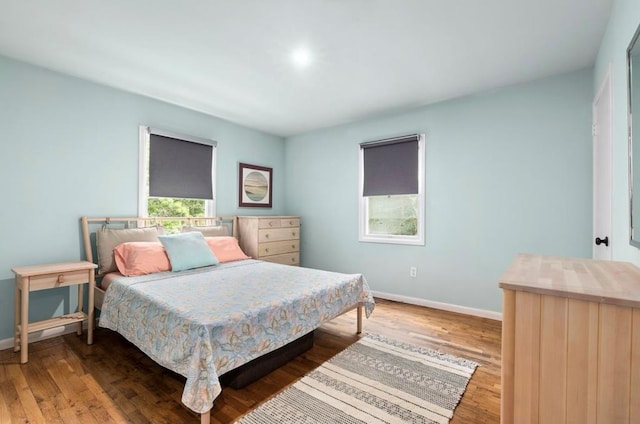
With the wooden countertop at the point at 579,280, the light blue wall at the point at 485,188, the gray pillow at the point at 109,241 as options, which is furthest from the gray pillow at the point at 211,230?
the wooden countertop at the point at 579,280

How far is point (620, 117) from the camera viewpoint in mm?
1791

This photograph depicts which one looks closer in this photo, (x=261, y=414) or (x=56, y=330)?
(x=261, y=414)

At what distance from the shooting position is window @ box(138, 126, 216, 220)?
3.43 metres

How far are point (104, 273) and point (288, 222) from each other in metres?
2.36

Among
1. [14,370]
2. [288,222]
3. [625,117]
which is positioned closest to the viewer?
[625,117]

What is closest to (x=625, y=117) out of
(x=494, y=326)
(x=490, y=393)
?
(x=490, y=393)

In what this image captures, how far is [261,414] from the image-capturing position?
1728 millimetres

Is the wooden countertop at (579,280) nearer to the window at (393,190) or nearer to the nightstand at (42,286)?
the window at (393,190)

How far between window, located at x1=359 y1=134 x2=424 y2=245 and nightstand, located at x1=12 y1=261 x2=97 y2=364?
317cm

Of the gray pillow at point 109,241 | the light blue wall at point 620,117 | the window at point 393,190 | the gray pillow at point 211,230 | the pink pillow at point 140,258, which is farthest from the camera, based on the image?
the window at point 393,190

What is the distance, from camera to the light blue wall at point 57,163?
8.43ft

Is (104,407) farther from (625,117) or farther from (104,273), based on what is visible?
(625,117)

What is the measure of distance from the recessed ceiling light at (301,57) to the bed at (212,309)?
1938mm

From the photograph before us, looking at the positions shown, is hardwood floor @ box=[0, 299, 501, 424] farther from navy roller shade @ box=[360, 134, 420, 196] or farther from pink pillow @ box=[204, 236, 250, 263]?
navy roller shade @ box=[360, 134, 420, 196]
